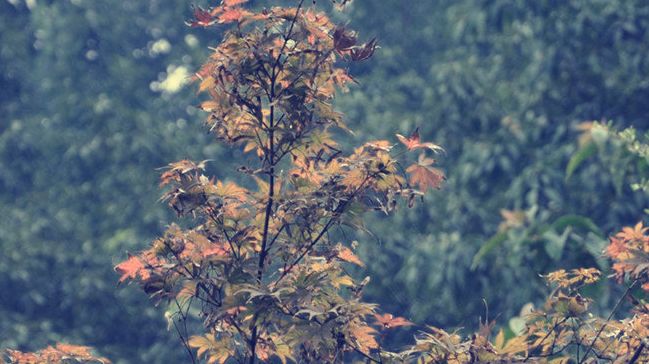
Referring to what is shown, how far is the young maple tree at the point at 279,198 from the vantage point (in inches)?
106

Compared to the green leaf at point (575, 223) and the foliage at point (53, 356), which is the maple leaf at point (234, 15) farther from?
the green leaf at point (575, 223)

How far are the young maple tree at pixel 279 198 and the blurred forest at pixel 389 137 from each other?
309 centimetres

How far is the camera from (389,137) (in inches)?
303

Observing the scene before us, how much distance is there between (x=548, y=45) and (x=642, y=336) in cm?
470

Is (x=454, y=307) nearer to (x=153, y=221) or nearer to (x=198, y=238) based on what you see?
(x=153, y=221)

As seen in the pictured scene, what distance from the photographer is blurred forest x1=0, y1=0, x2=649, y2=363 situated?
6895 mm

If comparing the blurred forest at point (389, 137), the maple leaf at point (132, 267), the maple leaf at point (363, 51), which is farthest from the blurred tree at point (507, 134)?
the maple leaf at point (132, 267)

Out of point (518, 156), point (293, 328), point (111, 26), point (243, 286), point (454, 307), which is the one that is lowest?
point (293, 328)

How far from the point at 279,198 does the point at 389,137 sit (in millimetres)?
4949

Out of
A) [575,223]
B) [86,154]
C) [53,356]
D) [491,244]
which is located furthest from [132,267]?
[86,154]

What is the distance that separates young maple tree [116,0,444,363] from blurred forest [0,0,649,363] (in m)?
3.09

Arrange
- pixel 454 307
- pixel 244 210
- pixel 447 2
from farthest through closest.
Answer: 1. pixel 447 2
2. pixel 454 307
3. pixel 244 210

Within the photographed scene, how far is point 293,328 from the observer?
8.64 feet

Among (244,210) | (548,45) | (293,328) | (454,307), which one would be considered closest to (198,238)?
(244,210)
